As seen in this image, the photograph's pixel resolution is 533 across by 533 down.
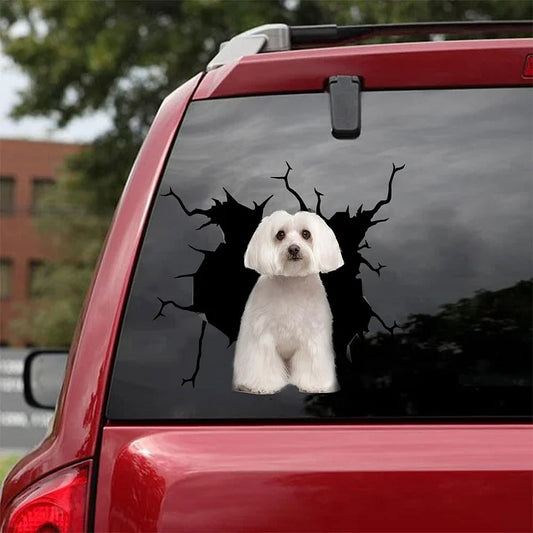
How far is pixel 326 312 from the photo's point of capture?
206cm

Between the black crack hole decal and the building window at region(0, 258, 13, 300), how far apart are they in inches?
2015

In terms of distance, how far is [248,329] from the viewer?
2059 mm

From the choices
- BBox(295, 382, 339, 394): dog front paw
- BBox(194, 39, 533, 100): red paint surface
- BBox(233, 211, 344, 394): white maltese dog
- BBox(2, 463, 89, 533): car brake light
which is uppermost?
BBox(194, 39, 533, 100): red paint surface

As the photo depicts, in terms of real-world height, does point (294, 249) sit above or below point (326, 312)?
above

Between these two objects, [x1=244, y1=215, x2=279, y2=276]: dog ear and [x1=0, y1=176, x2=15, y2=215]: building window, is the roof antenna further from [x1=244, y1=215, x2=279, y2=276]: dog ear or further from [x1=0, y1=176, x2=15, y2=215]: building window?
[x1=0, y1=176, x2=15, y2=215]: building window

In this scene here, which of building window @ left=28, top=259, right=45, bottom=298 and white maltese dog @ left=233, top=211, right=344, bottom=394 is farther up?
building window @ left=28, top=259, right=45, bottom=298

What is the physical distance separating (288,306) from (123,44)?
53.3 feet

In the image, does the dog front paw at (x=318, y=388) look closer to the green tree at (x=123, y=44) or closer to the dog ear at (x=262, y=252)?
the dog ear at (x=262, y=252)

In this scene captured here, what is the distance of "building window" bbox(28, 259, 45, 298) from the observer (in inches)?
1711

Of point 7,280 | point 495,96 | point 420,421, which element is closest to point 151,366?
point 420,421

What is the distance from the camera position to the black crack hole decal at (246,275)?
2.01 m

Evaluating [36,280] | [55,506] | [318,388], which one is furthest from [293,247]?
[36,280]

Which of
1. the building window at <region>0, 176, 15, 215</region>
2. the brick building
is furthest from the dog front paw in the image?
the building window at <region>0, 176, 15, 215</region>

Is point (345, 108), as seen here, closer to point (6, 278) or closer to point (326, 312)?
point (326, 312)
